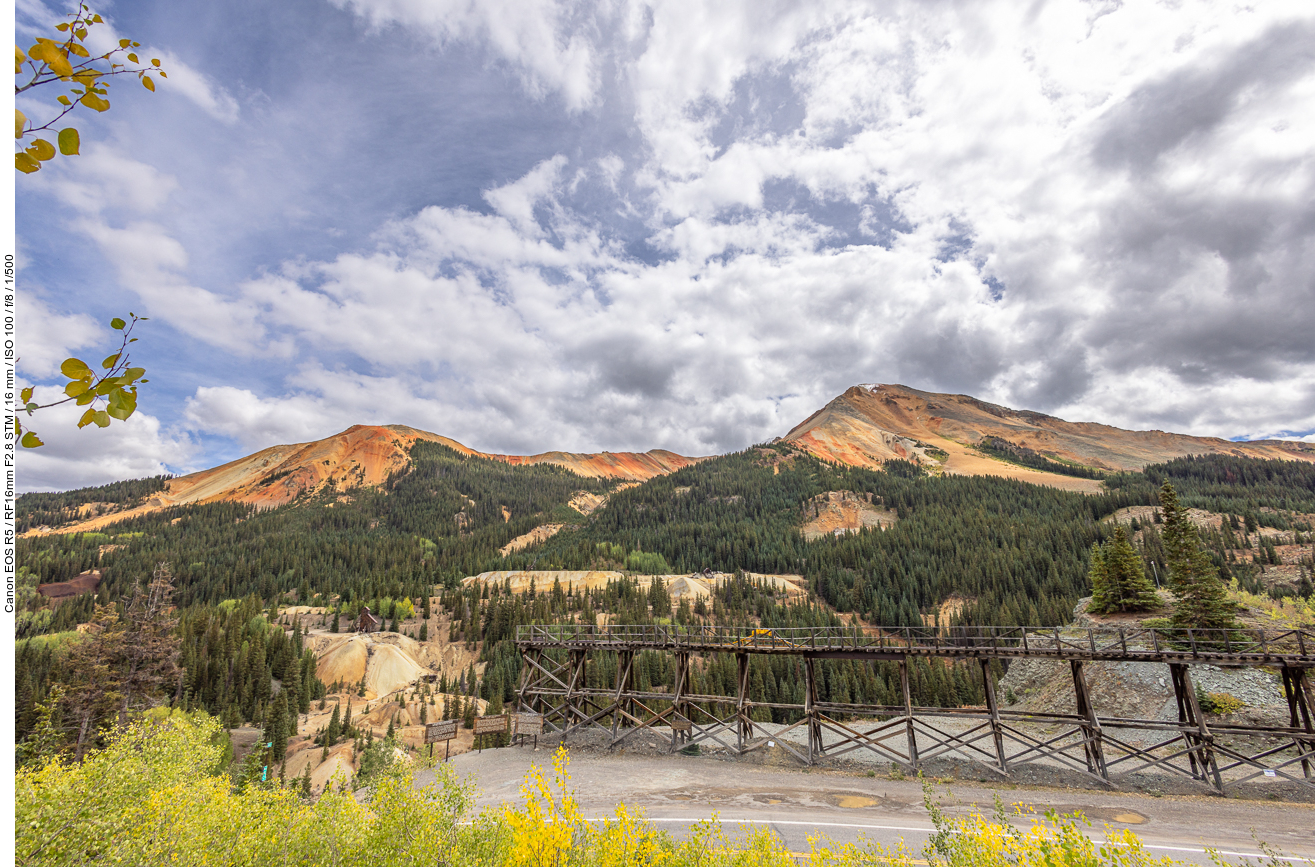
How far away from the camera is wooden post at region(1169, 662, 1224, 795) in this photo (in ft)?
88.0

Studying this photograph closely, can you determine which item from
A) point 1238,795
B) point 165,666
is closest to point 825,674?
point 1238,795

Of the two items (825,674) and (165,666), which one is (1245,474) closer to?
(825,674)

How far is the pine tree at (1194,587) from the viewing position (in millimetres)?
38531

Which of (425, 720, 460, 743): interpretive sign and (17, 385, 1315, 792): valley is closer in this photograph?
(425, 720, 460, 743): interpretive sign

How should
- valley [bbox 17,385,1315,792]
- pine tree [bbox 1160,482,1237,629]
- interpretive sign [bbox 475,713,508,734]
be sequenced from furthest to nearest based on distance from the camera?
valley [bbox 17,385,1315,792] → pine tree [bbox 1160,482,1237,629] → interpretive sign [bbox 475,713,508,734]

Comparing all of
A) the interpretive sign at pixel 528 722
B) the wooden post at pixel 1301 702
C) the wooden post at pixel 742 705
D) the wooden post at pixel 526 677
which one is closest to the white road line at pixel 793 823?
the wooden post at pixel 742 705

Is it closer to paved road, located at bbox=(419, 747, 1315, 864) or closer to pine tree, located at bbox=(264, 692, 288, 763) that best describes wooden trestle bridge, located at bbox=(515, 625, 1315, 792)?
paved road, located at bbox=(419, 747, 1315, 864)

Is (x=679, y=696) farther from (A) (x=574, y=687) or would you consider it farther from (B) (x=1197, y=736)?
(B) (x=1197, y=736)

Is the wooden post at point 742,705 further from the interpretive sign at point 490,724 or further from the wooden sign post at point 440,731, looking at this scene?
the wooden sign post at point 440,731

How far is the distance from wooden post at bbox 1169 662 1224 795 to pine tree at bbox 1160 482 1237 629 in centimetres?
967

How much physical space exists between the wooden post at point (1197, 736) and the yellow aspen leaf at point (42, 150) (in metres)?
42.2

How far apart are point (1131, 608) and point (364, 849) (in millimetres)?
60773

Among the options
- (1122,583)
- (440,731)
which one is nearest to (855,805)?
(440,731)

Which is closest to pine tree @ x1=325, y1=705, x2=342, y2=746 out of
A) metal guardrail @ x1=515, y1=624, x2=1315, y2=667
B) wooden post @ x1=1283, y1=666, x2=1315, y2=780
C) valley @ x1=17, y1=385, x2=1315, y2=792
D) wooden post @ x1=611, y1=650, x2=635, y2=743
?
valley @ x1=17, y1=385, x2=1315, y2=792
